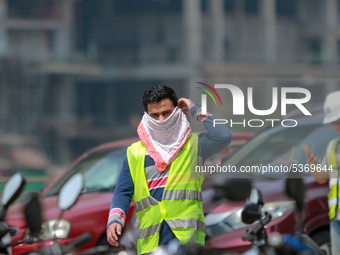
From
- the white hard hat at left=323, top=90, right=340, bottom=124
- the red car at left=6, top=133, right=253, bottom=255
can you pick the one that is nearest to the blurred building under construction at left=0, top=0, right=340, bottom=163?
the red car at left=6, top=133, right=253, bottom=255

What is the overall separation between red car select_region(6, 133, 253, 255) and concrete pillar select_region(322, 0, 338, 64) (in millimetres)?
30386

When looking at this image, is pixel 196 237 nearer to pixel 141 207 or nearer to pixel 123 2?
pixel 141 207

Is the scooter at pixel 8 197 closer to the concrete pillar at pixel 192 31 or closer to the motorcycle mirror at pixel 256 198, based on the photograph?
the motorcycle mirror at pixel 256 198

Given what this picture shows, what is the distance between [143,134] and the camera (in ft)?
10.7

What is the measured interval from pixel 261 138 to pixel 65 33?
31663 millimetres

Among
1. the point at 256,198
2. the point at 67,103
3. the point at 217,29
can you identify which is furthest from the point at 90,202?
the point at 67,103

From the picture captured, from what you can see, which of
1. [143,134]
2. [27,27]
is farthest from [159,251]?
[27,27]

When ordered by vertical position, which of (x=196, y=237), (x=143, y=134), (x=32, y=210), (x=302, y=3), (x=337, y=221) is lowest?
(x=337, y=221)

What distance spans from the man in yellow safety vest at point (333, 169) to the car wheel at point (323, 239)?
0.45 meters

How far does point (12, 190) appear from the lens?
3139 mm

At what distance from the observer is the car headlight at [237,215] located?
14.5 feet
